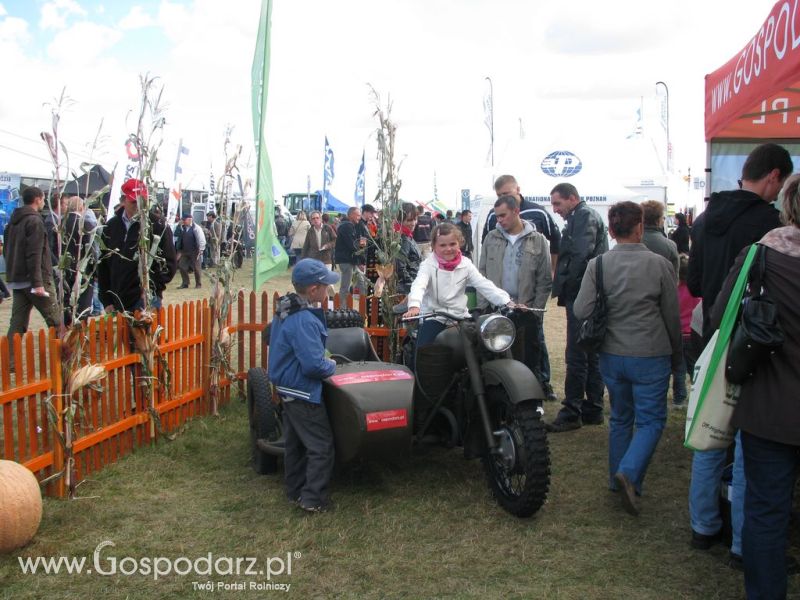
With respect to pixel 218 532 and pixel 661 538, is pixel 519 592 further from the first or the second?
pixel 218 532

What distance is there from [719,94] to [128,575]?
5.12 metres

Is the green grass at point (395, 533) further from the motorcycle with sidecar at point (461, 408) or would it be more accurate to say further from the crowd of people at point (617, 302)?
the motorcycle with sidecar at point (461, 408)

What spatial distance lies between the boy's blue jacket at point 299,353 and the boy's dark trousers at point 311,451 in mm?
92

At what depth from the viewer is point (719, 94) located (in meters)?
5.41

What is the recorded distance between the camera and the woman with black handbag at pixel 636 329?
4023 mm

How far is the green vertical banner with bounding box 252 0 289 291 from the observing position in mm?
6504

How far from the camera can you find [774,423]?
8.54 ft

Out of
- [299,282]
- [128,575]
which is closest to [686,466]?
[299,282]

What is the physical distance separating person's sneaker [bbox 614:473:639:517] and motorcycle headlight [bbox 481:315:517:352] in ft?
3.20

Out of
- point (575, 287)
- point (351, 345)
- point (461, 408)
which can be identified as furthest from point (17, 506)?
→ point (575, 287)

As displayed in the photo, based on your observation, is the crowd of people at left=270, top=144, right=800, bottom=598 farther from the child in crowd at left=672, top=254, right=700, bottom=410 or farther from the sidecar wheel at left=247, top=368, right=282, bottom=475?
Answer: the sidecar wheel at left=247, top=368, right=282, bottom=475

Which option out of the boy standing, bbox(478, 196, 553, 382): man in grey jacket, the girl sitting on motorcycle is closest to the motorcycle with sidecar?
the boy standing

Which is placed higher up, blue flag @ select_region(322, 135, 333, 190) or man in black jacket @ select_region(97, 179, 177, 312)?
blue flag @ select_region(322, 135, 333, 190)

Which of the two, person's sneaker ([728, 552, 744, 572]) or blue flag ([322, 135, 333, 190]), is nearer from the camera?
person's sneaker ([728, 552, 744, 572])
